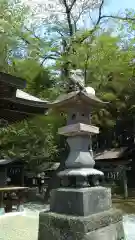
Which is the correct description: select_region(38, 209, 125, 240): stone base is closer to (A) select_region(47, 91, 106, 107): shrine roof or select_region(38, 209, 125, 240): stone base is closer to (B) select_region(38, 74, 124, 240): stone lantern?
(B) select_region(38, 74, 124, 240): stone lantern

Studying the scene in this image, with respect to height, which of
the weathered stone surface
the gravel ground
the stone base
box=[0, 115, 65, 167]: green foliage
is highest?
box=[0, 115, 65, 167]: green foliage

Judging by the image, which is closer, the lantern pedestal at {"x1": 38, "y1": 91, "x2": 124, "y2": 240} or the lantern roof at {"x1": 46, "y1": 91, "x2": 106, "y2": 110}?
the lantern pedestal at {"x1": 38, "y1": 91, "x2": 124, "y2": 240}

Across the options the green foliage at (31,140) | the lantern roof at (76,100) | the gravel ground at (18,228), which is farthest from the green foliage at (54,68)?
the lantern roof at (76,100)

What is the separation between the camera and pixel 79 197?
4.36 metres

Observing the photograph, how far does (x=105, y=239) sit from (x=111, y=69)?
1256cm

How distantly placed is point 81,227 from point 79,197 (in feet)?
1.65

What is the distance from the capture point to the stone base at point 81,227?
13.4 feet

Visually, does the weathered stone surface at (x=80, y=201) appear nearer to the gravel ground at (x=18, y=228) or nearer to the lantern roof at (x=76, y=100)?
the lantern roof at (x=76, y=100)

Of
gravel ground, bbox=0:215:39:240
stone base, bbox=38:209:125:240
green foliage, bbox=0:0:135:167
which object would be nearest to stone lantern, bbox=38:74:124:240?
stone base, bbox=38:209:125:240

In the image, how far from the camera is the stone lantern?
4.23 m

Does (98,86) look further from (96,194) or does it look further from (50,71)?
(96,194)

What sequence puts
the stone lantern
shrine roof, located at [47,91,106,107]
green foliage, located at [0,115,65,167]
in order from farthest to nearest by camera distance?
green foliage, located at [0,115,65,167] < shrine roof, located at [47,91,106,107] < the stone lantern

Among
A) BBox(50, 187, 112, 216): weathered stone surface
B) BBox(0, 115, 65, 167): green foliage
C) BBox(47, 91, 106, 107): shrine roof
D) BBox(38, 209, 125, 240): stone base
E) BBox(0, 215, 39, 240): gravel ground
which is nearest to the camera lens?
BBox(38, 209, 125, 240): stone base

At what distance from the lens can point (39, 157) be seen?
17.4 metres
